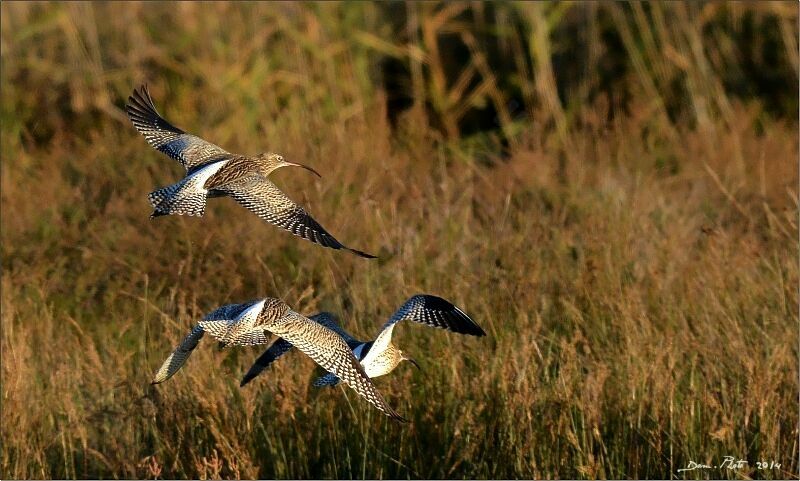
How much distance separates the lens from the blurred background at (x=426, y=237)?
5215 millimetres

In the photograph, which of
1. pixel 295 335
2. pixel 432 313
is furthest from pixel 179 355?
pixel 432 313

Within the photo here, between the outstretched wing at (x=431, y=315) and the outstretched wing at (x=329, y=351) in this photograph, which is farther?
the outstretched wing at (x=431, y=315)

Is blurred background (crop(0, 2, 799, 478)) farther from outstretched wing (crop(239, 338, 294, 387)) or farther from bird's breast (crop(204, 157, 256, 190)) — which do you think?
bird's breast (crop(204, 157, 256, 190))

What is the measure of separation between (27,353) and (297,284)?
151cm

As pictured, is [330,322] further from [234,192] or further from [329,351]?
[234,192]

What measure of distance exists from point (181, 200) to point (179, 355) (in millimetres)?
551

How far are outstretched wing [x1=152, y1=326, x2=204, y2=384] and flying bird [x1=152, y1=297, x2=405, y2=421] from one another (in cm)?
6

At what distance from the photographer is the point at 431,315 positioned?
458 cm

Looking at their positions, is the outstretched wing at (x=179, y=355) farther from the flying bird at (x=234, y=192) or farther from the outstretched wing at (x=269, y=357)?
the flying bird at (x=234, y=192)

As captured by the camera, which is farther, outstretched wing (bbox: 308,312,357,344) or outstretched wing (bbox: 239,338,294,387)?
outstretched wing (bbox: 239,338,294,387)

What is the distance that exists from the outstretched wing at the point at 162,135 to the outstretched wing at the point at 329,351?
1.04 meters

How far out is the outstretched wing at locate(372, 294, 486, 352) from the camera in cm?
455

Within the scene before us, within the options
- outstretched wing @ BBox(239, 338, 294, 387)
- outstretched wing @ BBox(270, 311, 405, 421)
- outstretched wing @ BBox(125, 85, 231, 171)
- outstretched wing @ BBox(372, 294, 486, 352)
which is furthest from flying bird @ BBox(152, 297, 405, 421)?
outstretched wing @ BBox(125, 85, 231, 171)

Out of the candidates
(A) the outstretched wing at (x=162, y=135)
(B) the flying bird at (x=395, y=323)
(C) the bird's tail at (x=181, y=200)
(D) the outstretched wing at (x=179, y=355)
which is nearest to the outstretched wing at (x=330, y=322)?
(B) the flying bird at (x=395, y=323)
